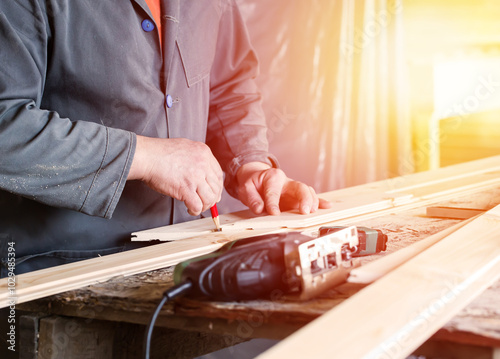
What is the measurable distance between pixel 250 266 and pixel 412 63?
3.86m

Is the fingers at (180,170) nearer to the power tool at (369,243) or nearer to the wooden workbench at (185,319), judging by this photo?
the wooden workbench at (185,319)

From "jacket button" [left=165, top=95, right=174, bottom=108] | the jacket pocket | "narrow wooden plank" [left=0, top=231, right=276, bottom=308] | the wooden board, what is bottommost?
the wooden board

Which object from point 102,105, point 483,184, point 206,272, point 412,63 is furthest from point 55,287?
point 412,63

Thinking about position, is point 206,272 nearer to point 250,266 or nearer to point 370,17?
point 250,266

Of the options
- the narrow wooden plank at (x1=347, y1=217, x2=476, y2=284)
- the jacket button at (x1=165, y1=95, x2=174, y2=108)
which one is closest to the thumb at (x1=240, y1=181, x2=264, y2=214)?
the jacket button at (x1=165, y1=95, x2=174, y2=108)

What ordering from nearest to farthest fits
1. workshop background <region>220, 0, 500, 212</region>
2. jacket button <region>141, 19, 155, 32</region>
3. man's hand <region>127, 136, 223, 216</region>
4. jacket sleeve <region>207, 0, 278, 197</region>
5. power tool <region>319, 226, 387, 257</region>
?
1. power tool <region>319, 226, 387, 257</region>
2. man's hand <region>127, 136, 223, 216</region>
3. jacket button <region>141, 19, 155, 32</region>
4. jacket sleeve <region>207, 0, 278, 197</region>
5. workshop background <region>220, 0, 500, 212</region>

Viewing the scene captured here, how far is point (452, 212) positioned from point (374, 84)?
241cm

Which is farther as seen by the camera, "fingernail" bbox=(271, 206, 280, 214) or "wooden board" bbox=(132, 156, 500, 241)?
"fingernail" bbox=(271, 206, 280, 214)

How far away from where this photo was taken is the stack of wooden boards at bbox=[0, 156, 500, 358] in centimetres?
56

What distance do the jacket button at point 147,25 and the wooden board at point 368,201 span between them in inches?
21.2

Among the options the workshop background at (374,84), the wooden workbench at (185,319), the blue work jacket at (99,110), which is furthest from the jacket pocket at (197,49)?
the workshop background at (374,84)

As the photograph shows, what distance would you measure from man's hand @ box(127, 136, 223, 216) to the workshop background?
151 centimetres

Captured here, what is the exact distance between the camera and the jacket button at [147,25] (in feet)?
4.47

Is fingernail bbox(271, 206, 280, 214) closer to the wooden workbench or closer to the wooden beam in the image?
the wooden beam
